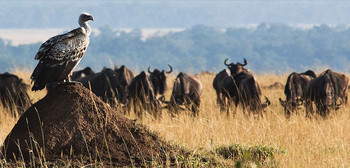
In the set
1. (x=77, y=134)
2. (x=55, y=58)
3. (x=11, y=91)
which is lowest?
(x=77, y=134)

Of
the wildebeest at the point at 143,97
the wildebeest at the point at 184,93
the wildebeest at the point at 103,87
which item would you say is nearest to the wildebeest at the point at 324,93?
the wildebeest at the point at 184,93

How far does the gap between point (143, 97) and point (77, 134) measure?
8.75 metres

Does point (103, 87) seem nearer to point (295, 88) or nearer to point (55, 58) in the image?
point (295, 88)

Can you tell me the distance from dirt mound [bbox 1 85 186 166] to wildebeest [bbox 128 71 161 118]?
7.40 meters

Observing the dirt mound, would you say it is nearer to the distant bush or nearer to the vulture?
the vulture

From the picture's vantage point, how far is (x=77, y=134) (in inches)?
236

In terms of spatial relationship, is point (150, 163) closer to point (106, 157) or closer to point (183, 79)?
point (106, 157)

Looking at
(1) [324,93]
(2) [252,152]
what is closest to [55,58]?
(2) [252,152]

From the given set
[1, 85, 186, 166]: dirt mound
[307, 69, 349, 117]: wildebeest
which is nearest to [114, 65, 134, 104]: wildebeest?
[307, 69, 349, 117]: wildebeest

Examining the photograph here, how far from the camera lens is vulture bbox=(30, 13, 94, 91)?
599cm

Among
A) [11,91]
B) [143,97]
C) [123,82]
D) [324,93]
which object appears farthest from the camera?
[123,82]

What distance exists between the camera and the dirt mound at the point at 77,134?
589 cm

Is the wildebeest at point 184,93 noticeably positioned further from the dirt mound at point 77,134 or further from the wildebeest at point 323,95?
the dirt mound at point 77,134

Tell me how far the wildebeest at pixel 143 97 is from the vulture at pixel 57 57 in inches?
301
